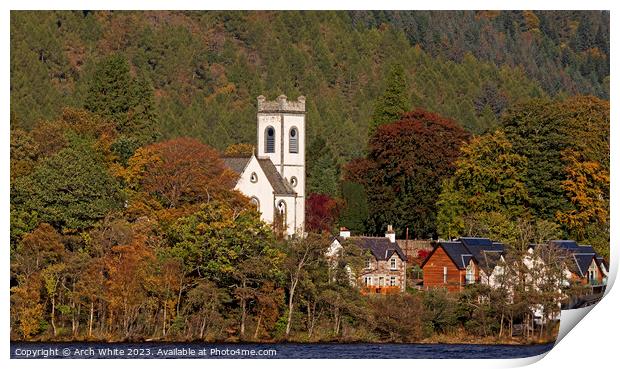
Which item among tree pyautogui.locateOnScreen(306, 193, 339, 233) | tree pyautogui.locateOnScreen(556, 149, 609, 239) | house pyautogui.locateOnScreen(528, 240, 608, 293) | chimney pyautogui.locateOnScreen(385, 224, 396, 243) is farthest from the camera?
tree pyautogui.locateOnScreen(306, 193, 339, 233)

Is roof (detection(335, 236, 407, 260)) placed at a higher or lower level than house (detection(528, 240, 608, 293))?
higher

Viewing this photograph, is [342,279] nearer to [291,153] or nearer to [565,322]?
[565,322]

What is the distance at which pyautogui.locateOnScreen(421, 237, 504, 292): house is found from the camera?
5744 cm

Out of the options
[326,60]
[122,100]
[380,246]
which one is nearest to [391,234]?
[380,246]

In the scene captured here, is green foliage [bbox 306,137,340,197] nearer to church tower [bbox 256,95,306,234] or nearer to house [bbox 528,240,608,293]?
church tower [bbox 256,95,306,234]

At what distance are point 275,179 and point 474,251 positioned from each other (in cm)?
1319

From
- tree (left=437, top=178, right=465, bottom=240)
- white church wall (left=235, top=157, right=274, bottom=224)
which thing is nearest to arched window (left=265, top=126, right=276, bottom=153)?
white church wall (left=235, top=157, right=274, bottom=224)

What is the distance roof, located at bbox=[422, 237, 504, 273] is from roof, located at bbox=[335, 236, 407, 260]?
44.0 inches

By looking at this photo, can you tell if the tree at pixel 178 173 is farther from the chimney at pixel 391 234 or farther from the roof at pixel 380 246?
the chimney at pixel 391 234

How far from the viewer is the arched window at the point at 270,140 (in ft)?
243

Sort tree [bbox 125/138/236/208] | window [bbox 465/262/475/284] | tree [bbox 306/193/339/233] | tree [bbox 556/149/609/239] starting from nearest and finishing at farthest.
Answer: window [bbox 465/262/475/284] → tree [bbox 125/138/236/208] → tree [bbox 556/149/609/239] → tree [bbox 306/193/339/233]

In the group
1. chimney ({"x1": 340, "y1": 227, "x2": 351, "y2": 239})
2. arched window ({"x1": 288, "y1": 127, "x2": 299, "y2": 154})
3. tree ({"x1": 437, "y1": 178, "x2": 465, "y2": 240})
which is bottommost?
chimney ({"x1": 340, "y1": 227, "x2": 351, "y2": 239})

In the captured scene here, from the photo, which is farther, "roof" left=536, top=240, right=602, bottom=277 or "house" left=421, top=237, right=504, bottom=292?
"house" left=421, top=237, right=504, bottom=292

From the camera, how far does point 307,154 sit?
83625mm
